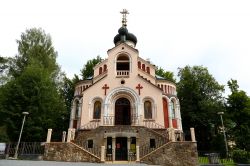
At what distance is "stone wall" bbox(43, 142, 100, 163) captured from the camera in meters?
15.8

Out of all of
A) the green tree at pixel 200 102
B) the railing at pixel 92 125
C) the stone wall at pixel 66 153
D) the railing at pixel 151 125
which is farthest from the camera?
the green tree at pixel 200 102

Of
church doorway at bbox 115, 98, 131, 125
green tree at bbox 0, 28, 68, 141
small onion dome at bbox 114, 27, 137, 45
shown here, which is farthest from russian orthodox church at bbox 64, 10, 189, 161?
small onion dome at bbox 114, 27, 137, 45

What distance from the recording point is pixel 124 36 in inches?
1281

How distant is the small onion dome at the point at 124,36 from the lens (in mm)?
32553

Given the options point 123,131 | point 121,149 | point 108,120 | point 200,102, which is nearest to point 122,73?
point 108,120

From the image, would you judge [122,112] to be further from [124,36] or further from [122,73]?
[124,36]

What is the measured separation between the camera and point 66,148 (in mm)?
16312

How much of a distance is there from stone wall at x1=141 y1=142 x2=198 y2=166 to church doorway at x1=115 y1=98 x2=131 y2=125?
Result: 23.8 ft

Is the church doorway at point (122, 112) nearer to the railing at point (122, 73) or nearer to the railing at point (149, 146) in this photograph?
the railing at point (122, 73)

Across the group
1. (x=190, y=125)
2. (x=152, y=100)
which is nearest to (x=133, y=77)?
(x=152, y=100)

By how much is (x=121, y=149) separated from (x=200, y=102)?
18.1 meters

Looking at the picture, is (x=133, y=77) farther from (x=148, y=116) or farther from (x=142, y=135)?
(x=142, y=135)

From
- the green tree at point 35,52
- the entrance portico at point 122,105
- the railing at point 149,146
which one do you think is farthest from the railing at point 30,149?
the green tree at point 35,52

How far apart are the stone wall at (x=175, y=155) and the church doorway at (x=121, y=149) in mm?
2265
